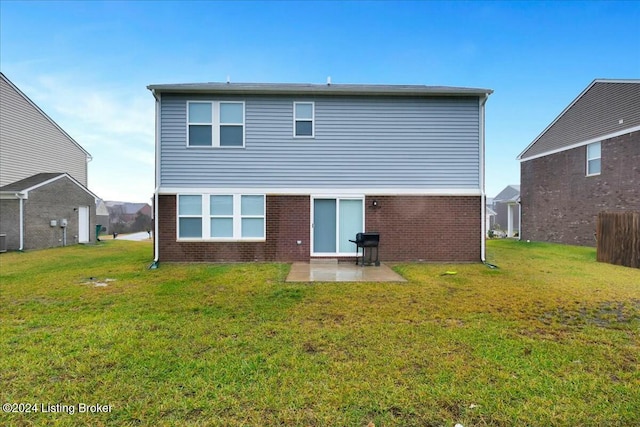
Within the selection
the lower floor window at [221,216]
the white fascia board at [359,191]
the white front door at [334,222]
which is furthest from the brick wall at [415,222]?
the lower floor window at [221,216]

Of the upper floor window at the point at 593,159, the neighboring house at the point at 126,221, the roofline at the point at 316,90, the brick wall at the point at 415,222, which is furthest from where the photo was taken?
the neighboring house at the point at 126,221

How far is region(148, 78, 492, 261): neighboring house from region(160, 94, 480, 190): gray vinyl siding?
0.03 metres

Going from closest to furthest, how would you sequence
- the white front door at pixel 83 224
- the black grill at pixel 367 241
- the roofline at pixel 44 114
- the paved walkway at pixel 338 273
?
the paved walkway at pixel 338 273 < the black grill at pixel 367 241 < the roofline at pixel 44 114 < the white front door at pixel 83 224

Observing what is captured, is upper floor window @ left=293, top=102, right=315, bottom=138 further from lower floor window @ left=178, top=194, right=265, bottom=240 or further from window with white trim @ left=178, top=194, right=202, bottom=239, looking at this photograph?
window with white trim @ left=178, top=194, right=202, bottom=239

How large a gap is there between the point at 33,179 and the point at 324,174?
57.1 ft

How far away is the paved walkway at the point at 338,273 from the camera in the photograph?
7.55m

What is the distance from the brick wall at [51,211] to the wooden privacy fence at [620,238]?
986 inches

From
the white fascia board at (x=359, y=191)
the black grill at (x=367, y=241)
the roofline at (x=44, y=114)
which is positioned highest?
the roofline at (x=44, y=114)

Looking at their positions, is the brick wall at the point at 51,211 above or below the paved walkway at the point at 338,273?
above

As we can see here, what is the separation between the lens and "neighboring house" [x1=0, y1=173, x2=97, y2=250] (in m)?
14.9

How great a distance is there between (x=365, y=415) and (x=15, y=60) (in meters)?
24.1

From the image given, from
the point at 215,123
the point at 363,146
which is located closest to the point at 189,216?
the point at 215,123

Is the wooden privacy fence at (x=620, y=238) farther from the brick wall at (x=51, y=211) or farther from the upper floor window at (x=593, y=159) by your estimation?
the brick wall at (x=51, y=211)

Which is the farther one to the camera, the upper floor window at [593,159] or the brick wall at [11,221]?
the upper floor window at [593,159]
